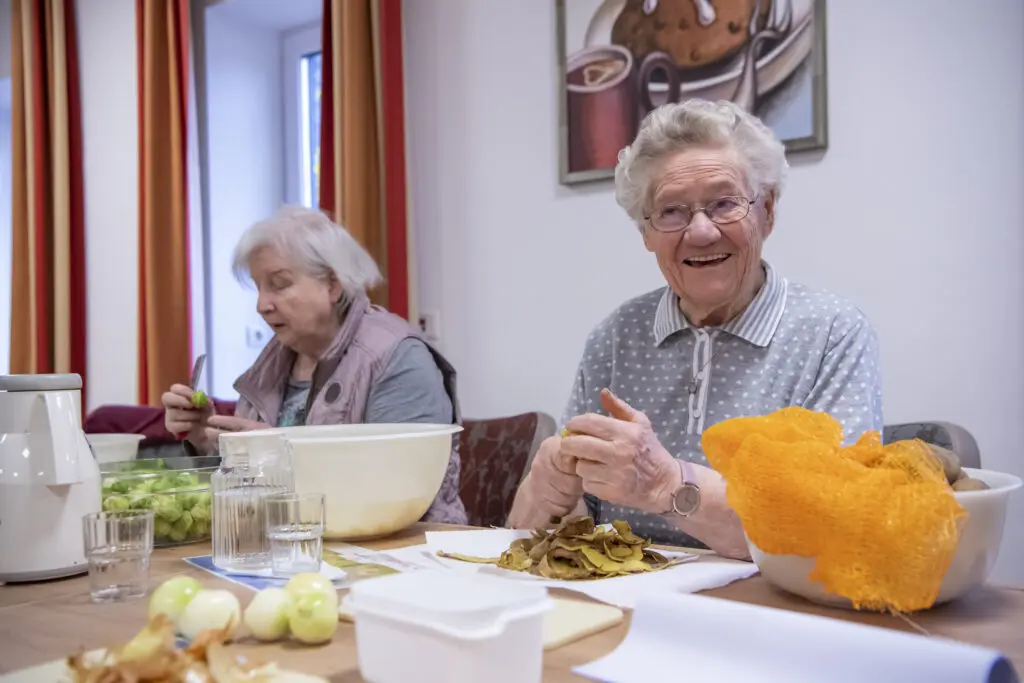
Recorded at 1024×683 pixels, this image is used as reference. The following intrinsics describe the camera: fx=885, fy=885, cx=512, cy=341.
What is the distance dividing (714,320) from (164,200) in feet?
A: 9.01

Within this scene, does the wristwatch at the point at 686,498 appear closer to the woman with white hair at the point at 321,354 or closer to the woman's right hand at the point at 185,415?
the woman with white hair at the point at 321,354

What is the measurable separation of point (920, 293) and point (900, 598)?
1480 mm

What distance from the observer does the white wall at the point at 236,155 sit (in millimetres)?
3674

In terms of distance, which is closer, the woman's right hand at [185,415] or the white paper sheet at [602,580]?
the white paper sheet at [602,580]

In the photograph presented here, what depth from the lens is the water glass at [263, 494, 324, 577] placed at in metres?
1.03

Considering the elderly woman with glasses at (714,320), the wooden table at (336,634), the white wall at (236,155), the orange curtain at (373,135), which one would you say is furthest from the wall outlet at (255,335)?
the wooden table at (336,634)

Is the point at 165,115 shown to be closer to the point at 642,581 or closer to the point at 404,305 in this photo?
the point at 404,305

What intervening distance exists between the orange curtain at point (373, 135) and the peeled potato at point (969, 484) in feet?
7.08

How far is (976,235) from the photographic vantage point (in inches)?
78.4

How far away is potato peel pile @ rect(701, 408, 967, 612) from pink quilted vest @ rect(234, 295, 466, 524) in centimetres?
105

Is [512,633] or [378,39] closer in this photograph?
[512,633]

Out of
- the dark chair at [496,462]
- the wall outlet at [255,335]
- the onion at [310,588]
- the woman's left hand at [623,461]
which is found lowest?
the dark chair at [496,462]

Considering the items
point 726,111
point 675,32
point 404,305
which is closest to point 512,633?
point 726,111

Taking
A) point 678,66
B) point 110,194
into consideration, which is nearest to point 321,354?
point 678,66
